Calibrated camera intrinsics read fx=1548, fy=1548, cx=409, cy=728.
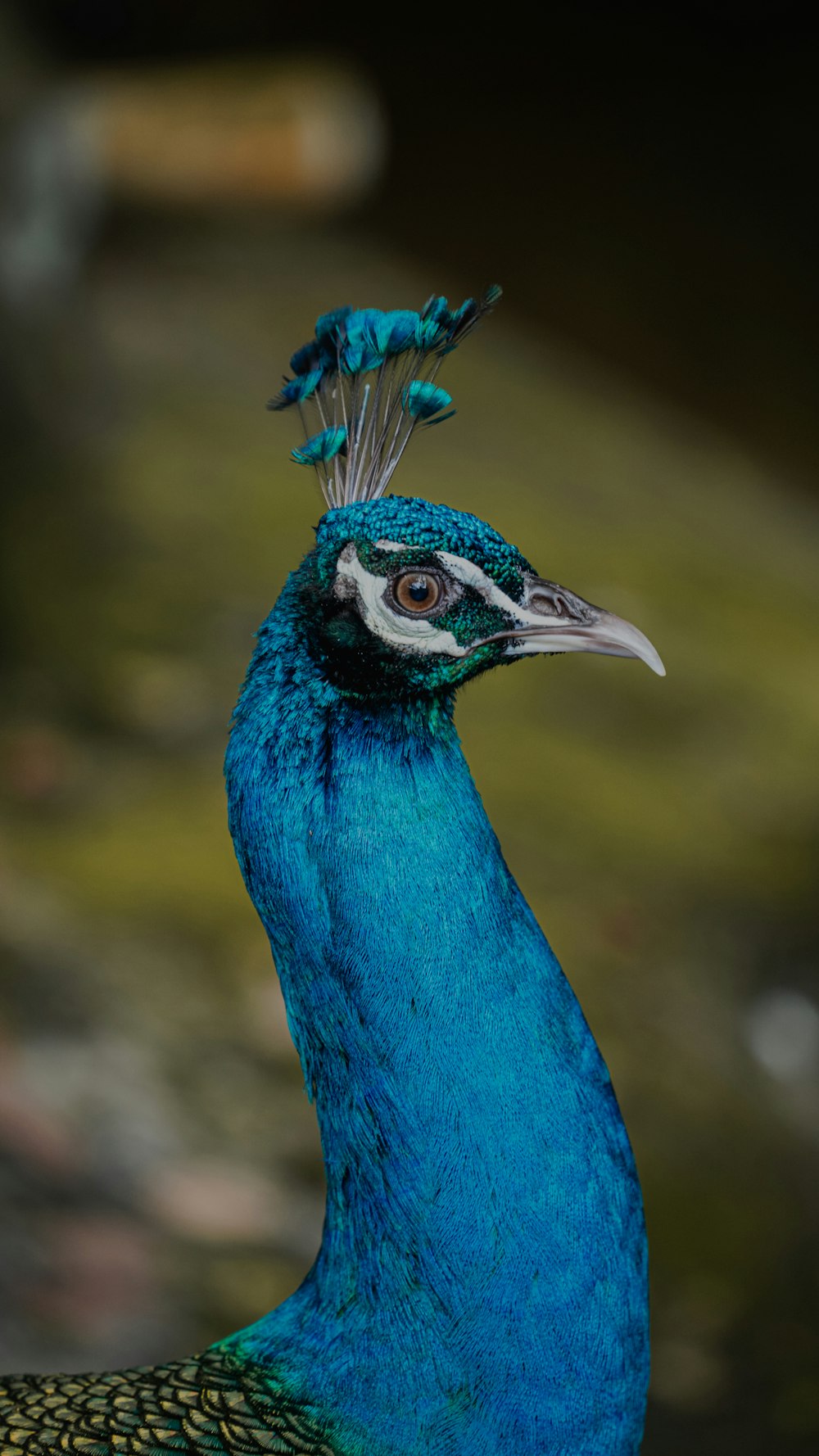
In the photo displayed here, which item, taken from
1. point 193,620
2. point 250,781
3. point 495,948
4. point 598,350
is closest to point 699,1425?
point 495,948

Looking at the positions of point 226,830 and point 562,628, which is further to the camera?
point 226,830

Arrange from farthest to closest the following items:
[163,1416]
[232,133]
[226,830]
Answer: [232,133], [226,830], [163,1416]

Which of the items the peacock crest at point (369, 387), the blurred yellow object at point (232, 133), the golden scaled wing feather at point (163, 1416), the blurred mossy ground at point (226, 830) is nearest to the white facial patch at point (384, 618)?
the peacock crest at point (369, 387)

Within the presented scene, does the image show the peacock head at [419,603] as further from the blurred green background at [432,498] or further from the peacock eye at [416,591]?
the blurred green background at [432,498]

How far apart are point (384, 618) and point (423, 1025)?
12.1 inches

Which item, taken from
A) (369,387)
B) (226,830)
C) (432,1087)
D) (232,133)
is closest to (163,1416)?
(432,1087)

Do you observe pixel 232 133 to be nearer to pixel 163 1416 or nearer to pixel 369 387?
pixel 369 387

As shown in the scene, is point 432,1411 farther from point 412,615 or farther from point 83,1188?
point 83,1188

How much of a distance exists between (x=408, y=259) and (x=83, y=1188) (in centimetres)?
496

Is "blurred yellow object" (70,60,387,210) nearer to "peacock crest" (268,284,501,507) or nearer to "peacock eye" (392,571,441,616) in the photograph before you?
"peacock crest" (268,284,501,507)

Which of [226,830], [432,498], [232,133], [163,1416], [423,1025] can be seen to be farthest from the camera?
[432,498]

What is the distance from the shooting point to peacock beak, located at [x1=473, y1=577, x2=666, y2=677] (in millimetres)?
1218

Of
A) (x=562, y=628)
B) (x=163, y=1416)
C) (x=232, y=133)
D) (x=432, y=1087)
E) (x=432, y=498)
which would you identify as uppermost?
(x=232, y=133)

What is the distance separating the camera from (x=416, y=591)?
1.17 m
